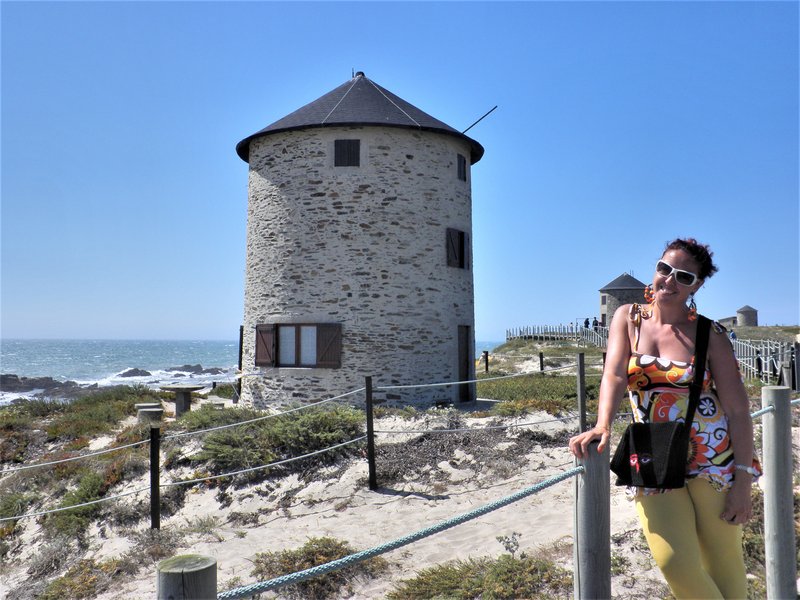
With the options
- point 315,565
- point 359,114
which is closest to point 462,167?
point 359,114

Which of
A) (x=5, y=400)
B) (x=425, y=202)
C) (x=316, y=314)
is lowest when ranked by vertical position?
(x=5, y=400)

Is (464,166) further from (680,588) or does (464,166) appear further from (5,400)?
(5,400)

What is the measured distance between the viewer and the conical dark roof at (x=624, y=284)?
152 feet

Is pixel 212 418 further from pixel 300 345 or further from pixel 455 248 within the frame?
pixel 455 248

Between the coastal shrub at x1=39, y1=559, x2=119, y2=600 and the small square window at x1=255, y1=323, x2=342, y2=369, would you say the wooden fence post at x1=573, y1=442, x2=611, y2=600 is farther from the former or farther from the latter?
the small square window at x1=255, y1=323, x2=342, y2=369

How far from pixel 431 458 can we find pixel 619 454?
24.6ft

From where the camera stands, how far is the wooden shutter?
16.7 m

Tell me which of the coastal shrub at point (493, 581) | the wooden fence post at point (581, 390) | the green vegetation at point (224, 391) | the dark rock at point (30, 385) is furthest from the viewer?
the dark rock at point (30, 385)

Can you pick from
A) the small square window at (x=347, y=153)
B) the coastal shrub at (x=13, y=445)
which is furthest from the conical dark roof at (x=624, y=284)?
the coastal shrub at (x=13, y=445)

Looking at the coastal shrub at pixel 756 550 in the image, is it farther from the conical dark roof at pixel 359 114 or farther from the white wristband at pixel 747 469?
the conical dark roof at pixel 359 114

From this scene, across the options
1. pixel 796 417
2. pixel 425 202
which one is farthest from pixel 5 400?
pixel 796 417

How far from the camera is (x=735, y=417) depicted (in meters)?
3.00

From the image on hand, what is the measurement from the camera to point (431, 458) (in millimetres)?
10367

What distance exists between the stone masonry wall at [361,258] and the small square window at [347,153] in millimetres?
124
